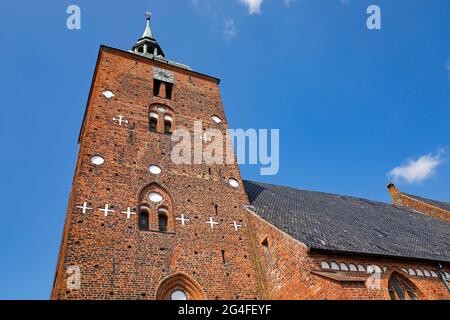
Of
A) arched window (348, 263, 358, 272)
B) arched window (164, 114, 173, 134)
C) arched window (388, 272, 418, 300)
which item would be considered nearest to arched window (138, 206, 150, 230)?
arched window (164, 114, 173, 134)

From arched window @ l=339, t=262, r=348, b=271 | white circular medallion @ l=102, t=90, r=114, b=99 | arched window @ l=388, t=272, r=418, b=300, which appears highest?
white circular medallion @ l=102, t=90, r=114, b=99

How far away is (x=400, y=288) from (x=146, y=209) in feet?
27.8

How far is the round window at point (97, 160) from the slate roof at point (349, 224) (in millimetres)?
5887

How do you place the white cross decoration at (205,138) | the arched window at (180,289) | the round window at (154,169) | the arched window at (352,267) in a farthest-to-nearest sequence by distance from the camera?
the white cross decoration at (205,138), the round window at (154,169), the arched window at (352,267), the arched window at (180,289)

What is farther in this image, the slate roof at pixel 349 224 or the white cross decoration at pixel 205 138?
the white cross decoration at pixel 205 138

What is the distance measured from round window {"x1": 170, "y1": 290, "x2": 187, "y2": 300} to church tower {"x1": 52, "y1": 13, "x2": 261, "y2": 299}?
1.3 inches

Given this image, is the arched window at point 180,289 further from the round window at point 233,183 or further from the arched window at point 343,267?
the round window at point 233,183

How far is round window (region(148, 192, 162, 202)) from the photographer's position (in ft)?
39.8

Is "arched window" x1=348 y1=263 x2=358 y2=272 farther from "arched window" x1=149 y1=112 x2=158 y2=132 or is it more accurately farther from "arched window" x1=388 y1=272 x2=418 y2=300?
"arched window" x1=149 y1=112 x2=158 y2=132

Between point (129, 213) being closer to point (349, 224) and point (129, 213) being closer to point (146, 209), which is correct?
point (146, 209)

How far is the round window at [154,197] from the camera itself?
12128mm

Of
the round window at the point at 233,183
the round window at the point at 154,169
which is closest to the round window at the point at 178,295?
the round window at the point at 154,169
